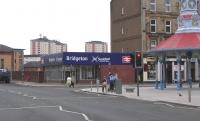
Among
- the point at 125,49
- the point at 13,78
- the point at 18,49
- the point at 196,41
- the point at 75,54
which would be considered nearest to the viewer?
the point at 196,41

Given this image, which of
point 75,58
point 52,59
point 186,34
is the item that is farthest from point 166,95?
point 52,59

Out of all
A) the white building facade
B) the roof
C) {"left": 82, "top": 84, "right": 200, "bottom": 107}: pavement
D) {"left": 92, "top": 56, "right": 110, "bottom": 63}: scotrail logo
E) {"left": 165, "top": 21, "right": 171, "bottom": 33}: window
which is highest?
the white building facade

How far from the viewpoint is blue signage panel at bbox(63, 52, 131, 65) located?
76750 mm

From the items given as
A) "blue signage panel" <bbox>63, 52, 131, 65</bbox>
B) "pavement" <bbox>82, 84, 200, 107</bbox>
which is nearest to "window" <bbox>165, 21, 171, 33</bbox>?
"blue signage panel" <bbox>63, 52, 131, 65</bbox>

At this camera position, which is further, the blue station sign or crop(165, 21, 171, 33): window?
crop(165, 21, 171, 33): window

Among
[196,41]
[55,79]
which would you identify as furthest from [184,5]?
[55,79]

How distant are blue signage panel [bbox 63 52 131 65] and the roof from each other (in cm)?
2542

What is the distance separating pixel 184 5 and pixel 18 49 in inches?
2837

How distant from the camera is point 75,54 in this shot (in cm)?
7662

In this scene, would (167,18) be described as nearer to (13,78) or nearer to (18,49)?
(13,78)

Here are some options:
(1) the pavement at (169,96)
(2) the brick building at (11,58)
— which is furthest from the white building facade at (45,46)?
(1) the pavement at (169,96)

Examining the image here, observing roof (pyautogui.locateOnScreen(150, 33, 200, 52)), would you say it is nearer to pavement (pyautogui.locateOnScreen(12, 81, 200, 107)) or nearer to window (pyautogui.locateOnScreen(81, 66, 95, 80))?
pavement (pyautogui.locateOnScreen(12, 81, 200, 107))

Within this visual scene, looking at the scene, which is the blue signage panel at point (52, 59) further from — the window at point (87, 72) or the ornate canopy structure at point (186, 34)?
the ornate canopy structure at point (186, 34)

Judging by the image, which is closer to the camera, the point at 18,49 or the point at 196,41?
the point at 196,41
